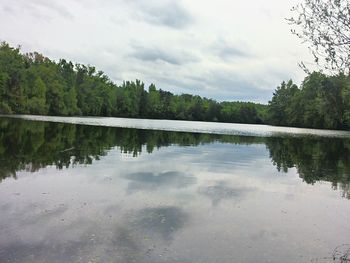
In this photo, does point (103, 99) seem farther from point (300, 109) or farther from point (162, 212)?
point (162, 212)

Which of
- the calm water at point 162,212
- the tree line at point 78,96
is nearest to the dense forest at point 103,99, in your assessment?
the tree line at point 78,96

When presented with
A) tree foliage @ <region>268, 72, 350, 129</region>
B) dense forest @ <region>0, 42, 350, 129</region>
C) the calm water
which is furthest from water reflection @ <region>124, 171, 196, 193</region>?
dense forest @ <region>0, 42, 350, 129</region>

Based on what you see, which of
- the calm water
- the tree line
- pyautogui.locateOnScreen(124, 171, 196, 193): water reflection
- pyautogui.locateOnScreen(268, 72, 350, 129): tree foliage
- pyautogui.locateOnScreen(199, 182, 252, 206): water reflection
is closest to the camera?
the calm water

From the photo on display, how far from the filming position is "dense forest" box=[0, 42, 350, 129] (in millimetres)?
98188

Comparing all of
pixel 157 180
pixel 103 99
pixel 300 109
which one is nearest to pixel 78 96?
pixel 103 99

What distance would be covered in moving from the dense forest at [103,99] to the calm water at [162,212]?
4249cm

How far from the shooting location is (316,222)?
45.0 feet

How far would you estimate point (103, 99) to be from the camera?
15050cm

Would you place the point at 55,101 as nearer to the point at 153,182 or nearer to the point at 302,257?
the point at 153,182

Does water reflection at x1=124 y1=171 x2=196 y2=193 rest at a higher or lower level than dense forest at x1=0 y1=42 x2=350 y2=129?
lower

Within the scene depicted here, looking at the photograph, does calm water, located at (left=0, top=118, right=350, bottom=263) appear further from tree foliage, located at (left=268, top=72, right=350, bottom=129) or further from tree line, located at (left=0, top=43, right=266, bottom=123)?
tree line, located at (left=0, top=43, right=266, bottom=123)

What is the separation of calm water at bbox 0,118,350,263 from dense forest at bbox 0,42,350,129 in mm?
42493

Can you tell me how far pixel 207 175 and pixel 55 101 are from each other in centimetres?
10302

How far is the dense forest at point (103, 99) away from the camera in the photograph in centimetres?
9819
